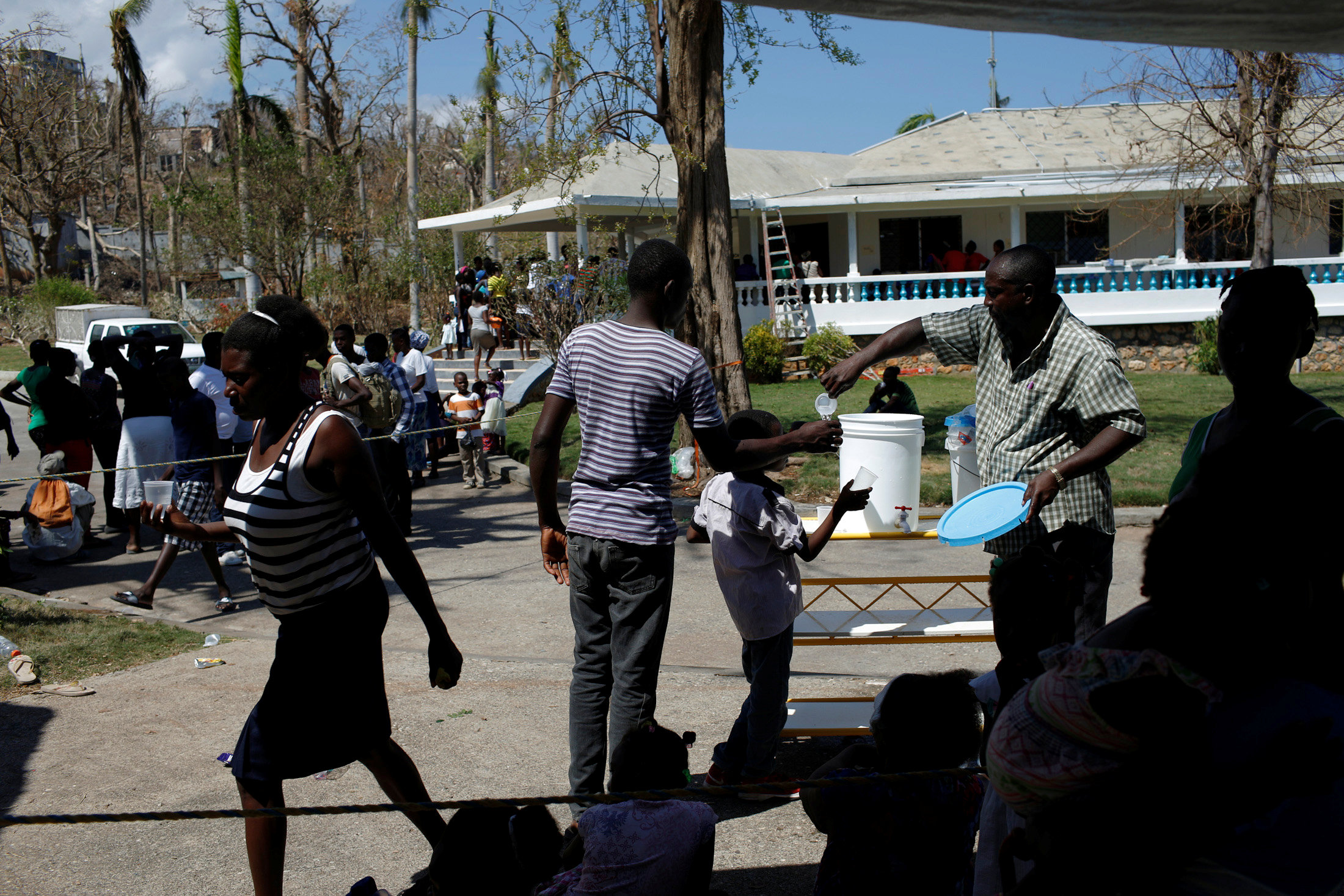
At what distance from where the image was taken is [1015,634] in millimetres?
2807

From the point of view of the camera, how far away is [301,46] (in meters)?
36.8

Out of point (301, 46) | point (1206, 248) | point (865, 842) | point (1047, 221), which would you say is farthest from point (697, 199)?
point (301, 46)

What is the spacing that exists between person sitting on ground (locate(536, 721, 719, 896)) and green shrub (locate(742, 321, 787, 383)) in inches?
709

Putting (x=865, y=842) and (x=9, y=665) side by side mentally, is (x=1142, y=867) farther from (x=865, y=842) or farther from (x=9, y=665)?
(x=9, y=665)

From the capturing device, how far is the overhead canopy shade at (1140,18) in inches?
126

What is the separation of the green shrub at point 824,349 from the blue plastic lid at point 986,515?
17544mm

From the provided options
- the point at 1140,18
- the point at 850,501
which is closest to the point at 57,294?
the point at 850,501

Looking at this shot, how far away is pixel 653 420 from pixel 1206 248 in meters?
26.6

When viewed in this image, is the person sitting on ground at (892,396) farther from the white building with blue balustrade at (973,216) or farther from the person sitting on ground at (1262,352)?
the white building with blue balustrade at (973,216)

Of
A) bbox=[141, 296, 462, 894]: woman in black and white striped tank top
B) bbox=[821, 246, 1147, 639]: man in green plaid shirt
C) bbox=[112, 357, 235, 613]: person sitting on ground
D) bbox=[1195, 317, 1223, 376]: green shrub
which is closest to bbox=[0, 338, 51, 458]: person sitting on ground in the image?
bbox=[112, 357, 235, 613]: person sitting on ground

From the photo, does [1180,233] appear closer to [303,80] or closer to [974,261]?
[974,261]

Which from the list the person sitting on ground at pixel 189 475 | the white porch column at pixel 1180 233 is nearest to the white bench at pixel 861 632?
the person sitting on ground at pixel 189 475

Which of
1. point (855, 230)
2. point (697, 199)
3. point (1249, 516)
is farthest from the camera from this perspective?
point (855, 230)

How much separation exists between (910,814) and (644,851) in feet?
2.20
